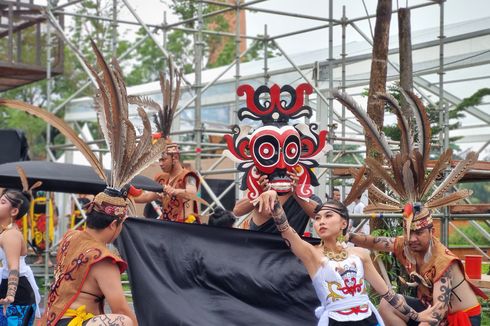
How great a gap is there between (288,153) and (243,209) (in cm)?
57

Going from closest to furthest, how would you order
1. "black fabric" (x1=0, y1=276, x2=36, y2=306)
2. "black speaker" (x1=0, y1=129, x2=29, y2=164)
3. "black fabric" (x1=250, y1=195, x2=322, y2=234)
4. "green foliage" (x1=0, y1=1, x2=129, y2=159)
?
1. "black fabric" (x1=250, y1=195, x2=322, y2=234)
2. "black fabric" (x1=0, y1=276, x2=36, y2=306)
3. "black speaker" (x1=0, y1=129, x2=29, y2=164)
4. "green foliage" (x1=0, y1=1, x2=129, y2=159)

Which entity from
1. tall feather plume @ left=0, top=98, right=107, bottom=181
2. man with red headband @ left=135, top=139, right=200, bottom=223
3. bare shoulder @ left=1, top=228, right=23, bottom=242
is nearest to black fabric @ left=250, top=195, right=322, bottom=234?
tall feather plume @ left=0, top=98, right=107, bottom=181

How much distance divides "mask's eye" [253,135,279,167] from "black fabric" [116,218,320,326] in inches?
22.0

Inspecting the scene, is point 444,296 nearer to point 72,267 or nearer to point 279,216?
point 279,216

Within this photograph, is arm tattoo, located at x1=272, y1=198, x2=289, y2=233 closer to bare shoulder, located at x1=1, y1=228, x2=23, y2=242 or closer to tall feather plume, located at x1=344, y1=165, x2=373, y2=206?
tall feather plume, located at x1=344, y1=165, x2=373, y2=206

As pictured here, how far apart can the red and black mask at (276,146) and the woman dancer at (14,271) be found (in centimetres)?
175

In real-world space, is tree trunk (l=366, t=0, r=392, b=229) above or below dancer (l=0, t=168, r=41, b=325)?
Answer: above

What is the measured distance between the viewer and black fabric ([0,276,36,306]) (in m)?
6.87

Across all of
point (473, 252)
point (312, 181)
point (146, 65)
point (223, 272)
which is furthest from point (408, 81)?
point (146, 65)

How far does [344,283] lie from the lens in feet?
17.6

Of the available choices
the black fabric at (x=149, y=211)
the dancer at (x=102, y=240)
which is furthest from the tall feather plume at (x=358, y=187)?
the black fabric at (x=149, y=211)

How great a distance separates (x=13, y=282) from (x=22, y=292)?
1.04 feet

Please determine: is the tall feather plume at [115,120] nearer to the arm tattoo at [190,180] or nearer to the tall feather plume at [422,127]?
the tall feather plume at [422,127]

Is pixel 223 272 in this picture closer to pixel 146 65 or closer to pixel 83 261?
pixel 83 261
